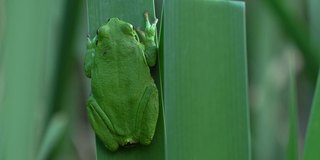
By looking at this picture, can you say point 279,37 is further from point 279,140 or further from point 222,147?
point 222,147

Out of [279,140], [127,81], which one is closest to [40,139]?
[127,81]

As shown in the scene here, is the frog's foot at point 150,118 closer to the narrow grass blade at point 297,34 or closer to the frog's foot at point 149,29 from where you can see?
the frog's foot at point 149,29

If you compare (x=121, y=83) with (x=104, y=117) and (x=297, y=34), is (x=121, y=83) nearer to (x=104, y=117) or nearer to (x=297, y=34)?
(x=104, y=117)

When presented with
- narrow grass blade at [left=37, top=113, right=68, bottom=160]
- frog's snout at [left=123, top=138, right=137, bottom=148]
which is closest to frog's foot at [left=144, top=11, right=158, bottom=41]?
frog's snout at [left=123, top=138, right=137, bottom=148]

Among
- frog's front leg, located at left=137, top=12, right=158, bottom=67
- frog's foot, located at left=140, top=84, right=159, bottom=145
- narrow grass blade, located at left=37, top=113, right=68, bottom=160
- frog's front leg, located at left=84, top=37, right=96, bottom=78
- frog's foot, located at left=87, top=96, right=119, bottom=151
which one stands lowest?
narrow grass blade, located at left=37, top=113, right=68, bottom=160

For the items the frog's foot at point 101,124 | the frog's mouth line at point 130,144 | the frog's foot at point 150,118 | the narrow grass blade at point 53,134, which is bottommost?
the narrow grass blade at point 53,134

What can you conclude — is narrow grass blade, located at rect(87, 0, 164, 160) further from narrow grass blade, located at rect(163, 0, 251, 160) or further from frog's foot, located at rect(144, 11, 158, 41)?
narrow grass blade, located at rect(163, 0, 251, 160)

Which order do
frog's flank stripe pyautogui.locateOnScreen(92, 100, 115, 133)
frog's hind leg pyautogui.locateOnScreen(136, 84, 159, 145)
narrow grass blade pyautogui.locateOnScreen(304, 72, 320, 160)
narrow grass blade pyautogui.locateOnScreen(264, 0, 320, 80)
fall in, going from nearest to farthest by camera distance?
narrow grass blade pyautogui.locateOnScreen(304, 72, 320, 160)
frog's hind leg pyautogui.locateOnScreen(136, 84, 159, 145)
frog's flank stripe pyautogui.locateOnScreen(92, 100, 115, 133)
narrow grass blade pyautogui.locateOnScreen(264, 0, 320, 80)

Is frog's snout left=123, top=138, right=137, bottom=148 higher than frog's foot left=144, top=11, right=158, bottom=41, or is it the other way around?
frog's foot left=144, top=11, right=158, bottom=41

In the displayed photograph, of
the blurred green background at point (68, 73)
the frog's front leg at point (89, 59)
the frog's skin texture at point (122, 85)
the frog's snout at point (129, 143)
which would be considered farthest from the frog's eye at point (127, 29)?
the frog's snout at point (129, 143)
